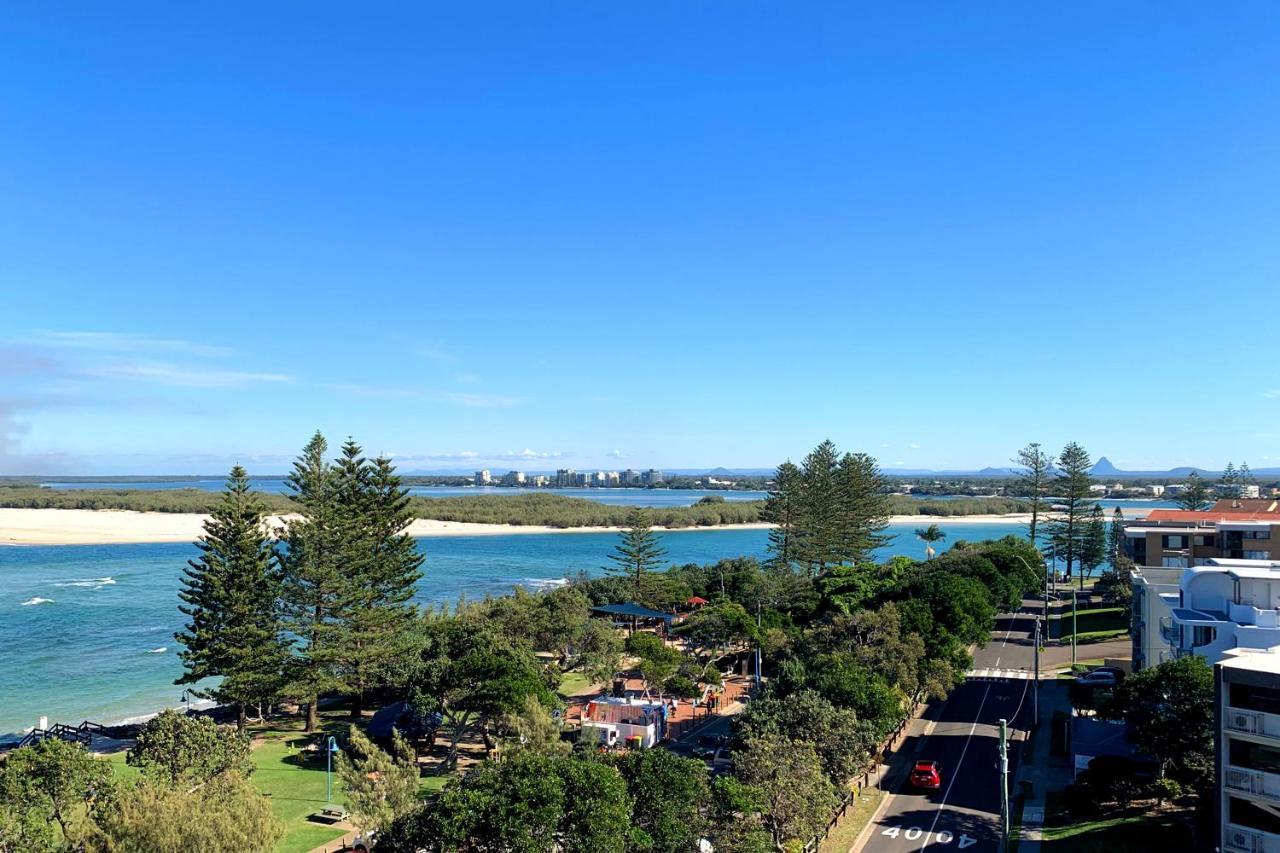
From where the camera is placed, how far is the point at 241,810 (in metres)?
11.9

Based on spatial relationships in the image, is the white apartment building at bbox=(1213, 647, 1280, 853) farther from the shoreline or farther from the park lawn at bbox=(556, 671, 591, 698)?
the shoreline

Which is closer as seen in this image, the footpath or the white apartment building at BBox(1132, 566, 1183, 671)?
the footpath

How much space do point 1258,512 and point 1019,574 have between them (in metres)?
12.0

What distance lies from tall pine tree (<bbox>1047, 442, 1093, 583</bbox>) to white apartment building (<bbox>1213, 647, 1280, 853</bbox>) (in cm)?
4142

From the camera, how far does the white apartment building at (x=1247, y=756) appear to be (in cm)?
1501

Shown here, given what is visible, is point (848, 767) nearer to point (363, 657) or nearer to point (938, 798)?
point (938, 798)

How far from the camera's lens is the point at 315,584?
28.8 meters

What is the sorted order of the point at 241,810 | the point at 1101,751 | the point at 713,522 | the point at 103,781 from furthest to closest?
1. the point at 713,522
2. the point at 1101,751
3. the point at 103,781
4. the point at 241,810

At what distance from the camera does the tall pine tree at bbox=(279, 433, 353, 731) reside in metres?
27.5

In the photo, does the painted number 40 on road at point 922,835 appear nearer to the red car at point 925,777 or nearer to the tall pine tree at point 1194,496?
the red car at point 925,777

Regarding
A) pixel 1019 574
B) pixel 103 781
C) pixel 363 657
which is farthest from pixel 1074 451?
pixel 103 781

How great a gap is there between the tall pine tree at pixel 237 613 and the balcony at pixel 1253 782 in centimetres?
2543

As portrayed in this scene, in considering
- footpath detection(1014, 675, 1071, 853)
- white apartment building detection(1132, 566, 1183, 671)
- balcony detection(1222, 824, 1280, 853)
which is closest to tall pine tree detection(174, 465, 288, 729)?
footpath detection(1014, 675, 1071, 853)

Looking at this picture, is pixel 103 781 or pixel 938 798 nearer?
pixel 103 781
